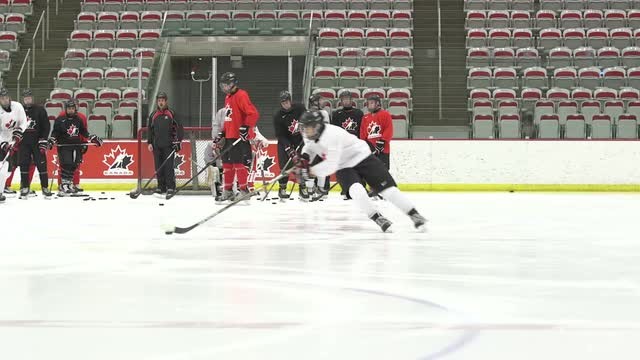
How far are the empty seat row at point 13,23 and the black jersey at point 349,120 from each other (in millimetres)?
11895

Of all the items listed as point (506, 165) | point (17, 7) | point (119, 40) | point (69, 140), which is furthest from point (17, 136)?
point (17, 7)

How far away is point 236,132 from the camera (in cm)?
1221

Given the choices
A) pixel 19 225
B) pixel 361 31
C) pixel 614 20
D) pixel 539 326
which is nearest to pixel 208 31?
pixel 361 31

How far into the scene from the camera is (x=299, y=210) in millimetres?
11352

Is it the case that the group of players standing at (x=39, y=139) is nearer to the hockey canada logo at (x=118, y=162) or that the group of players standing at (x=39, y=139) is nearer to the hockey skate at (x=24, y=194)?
the hockey skate at (x=24, y=194)

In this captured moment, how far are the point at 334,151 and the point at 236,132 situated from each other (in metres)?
4.77

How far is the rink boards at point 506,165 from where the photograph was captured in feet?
54.6

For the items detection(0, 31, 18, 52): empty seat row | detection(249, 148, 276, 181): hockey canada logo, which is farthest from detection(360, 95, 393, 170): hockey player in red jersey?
detection(0, 31, 18, 52): empty seat row

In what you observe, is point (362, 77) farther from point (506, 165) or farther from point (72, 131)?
point (72, 131)

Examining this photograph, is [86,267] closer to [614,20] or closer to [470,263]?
[470,263]

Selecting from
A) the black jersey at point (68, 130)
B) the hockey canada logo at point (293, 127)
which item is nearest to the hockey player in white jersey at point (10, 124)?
the black jersey at point (68, 130)

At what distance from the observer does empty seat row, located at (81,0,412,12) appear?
74.4 feet

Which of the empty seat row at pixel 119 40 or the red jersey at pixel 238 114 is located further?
the empty seat row at pixel 119 40

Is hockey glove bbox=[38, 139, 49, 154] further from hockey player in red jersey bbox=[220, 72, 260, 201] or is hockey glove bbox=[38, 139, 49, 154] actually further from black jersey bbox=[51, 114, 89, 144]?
hockey player in red jersey bbox=[220, 72, 260, 201]
